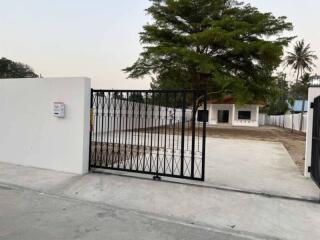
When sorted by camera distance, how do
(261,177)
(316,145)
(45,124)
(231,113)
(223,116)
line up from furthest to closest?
(223,116) < (231,113) < (45,124) < (261,177) < (316,145)

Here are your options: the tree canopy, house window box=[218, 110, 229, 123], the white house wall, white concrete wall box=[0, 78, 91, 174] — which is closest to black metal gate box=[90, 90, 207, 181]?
white concrete wall box=[0, 78, 91, 174]

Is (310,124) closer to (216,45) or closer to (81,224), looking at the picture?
(81,224)

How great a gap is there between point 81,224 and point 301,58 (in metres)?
37.9

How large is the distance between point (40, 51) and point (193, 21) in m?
11.7

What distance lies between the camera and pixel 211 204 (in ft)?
14.3

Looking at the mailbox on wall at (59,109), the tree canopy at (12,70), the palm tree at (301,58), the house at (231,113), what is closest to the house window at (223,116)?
the house at (231,113)

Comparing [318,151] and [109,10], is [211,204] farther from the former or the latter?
[109,10]

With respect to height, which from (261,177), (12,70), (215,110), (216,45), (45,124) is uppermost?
(12,70)

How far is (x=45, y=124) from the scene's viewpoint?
20.9ft

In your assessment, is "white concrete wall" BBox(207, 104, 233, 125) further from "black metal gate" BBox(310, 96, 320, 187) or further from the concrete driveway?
"black metal gate" BBox(310, 96, 320, 187)

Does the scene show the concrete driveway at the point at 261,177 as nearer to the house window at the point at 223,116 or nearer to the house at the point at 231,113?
the house at the point at 231,113

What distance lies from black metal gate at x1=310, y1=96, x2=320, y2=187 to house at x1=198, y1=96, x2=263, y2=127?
27.5 metres

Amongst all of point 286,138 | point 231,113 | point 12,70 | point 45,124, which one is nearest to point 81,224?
point 45,124

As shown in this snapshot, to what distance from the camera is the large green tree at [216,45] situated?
18.1 m
